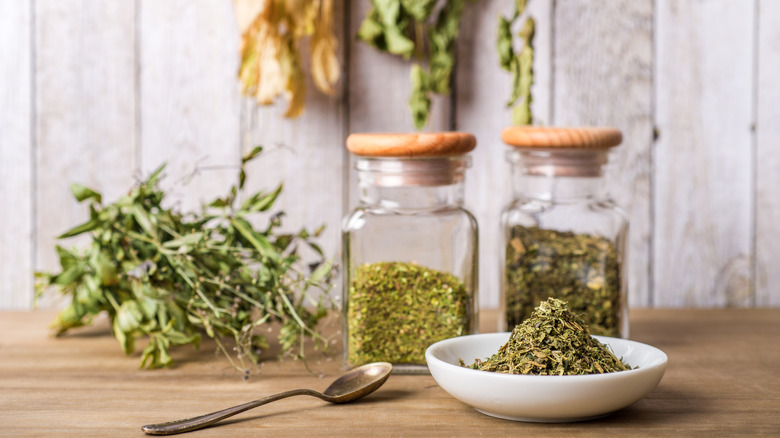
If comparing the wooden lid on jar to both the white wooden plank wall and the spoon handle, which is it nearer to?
the spoon handle

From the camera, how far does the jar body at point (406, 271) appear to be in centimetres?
83

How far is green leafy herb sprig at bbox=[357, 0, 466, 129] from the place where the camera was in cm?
116

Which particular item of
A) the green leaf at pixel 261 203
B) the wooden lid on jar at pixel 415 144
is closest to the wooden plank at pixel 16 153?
the green leaf at pixel 261 203

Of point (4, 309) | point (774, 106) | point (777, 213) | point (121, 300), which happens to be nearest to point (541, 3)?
point (774, 106)

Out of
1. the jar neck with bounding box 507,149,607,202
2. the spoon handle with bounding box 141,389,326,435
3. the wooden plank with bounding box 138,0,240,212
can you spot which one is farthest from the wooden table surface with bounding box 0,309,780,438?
the wooden plank with bounding box 138,0,240,212

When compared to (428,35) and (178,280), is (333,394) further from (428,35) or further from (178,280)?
(428,35)

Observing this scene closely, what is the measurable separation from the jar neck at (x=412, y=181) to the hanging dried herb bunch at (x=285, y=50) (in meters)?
0.34

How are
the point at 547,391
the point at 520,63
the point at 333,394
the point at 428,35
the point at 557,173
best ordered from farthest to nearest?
the point at 428,35 < the point at 520,63 < the point at 557,173 < the point at 333,394 < the point at 547,391

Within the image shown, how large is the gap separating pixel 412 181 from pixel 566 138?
205 mm

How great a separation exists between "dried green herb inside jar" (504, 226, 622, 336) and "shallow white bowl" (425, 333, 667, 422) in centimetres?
22

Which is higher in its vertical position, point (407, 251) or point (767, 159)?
point (767, 159)

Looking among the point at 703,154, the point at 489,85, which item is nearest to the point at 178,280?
the point at 489,85

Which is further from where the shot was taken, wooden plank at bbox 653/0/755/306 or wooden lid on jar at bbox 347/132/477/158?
wooden plank at bbox 653/0/755/306

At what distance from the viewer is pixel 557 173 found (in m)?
0.94
